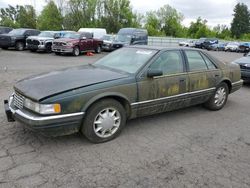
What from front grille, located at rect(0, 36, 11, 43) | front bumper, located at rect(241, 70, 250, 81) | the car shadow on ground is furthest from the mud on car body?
the car shadow on ground

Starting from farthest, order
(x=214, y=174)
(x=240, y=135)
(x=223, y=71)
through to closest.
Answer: (x=223, y=71), (x=240, y=135), (x=214, y=174)

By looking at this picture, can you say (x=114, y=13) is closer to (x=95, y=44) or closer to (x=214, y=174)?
(x=95, y=44)

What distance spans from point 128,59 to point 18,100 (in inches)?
81.8

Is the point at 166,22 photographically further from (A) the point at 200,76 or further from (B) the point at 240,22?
(A) the point at 200,76

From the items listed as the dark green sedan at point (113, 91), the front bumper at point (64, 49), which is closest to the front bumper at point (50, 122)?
the dark green sedan at point (113, 91)

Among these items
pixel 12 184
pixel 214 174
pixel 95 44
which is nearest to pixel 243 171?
pixel 214 174

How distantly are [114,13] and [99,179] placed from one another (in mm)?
54468

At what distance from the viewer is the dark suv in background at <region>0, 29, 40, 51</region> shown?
1881 cm

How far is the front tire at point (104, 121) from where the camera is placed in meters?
3.72

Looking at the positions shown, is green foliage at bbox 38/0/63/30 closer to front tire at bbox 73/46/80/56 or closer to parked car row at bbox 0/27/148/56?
parked car row at bbox 0/27/148/56

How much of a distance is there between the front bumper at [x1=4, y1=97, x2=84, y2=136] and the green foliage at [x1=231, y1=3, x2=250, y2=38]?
86892 mm

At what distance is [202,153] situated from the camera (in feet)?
12.2

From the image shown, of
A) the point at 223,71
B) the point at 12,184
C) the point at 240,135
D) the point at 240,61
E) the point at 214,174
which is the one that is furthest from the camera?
the point at 240,61

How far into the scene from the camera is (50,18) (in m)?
52.5
